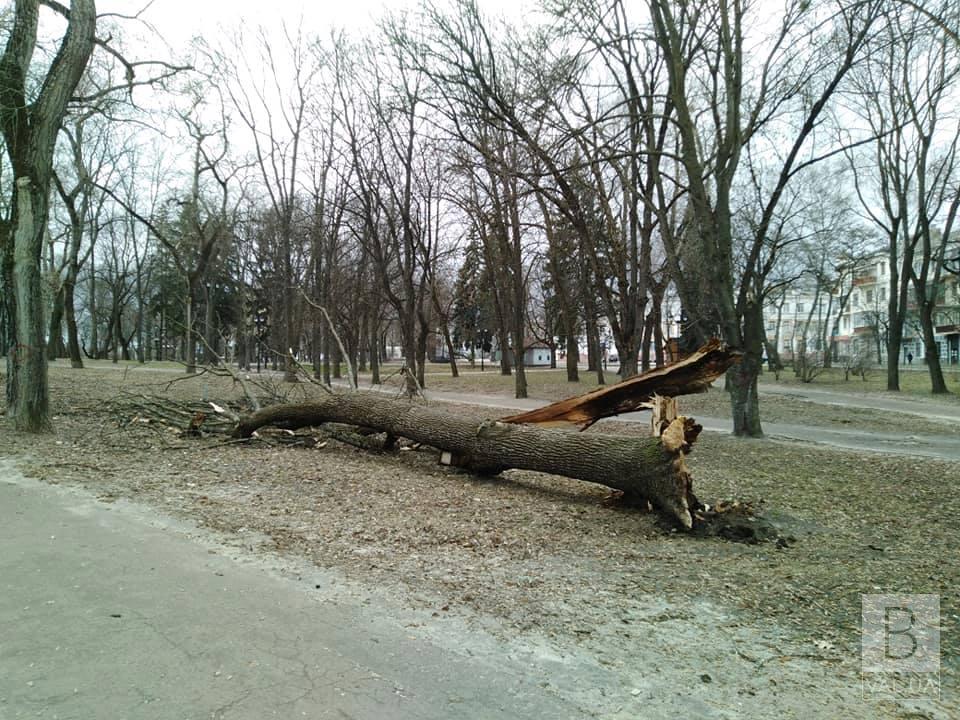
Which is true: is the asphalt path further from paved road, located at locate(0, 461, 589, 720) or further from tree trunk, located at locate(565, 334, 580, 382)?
paved road, located at locate(0, 461, 589, 720)

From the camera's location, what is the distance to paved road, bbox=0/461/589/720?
2.91 m

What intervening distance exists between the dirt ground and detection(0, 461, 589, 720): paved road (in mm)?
393

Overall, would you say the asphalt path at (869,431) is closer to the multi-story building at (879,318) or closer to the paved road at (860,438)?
the paved road at (860,438)

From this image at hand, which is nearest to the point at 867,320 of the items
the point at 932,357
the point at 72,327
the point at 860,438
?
the point at 932,357

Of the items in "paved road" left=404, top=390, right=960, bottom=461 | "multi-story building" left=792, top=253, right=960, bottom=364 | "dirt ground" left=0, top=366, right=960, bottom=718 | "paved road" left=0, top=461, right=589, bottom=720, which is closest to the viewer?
"paved road" left=0, top=461, right=589, bottom=720

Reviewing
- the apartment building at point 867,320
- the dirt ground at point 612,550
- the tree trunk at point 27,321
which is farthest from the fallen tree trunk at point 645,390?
the apartment building at point 867,320

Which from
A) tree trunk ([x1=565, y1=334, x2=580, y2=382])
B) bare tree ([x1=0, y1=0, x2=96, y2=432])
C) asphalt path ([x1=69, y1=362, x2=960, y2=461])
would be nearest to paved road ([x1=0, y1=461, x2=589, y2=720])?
bare tree ([x1=0, y1=0, x2=96, y2=432])

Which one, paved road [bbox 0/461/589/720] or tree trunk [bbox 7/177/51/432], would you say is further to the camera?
tree trunk [bbox 7/177/51/432]

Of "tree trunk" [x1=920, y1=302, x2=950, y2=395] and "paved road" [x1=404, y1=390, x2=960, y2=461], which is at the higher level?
"tree trunk" [x1=920, y1=302, x2=950, y2=395]

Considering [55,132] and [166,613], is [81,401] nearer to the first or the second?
[55,132]

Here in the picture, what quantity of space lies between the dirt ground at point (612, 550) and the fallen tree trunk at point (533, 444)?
0.31 meters

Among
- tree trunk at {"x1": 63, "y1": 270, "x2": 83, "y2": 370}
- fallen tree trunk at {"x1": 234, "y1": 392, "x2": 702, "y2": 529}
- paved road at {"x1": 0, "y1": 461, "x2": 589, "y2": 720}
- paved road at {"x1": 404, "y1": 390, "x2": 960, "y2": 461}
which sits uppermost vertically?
tree trunk at {"x1": 63, "y1": 270, "x2": 83, "y2": 370}

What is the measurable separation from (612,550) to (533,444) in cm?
226

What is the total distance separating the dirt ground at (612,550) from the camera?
338 centimetres
